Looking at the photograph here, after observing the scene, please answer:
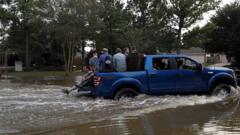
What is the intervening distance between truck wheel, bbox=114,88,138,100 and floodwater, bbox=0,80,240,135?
0.66 feet

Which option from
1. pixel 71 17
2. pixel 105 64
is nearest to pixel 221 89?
pixel 105 64

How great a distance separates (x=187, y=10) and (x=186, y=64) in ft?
91.3

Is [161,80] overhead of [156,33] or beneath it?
beneath

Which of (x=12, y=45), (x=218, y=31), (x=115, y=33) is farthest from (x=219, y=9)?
(x=12, y=45)

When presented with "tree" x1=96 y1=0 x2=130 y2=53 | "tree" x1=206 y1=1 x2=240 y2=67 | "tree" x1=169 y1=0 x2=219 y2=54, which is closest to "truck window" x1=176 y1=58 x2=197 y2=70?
"tree" x1=169 y1=0 x2=219 y2=54

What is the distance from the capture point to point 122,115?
1353cm

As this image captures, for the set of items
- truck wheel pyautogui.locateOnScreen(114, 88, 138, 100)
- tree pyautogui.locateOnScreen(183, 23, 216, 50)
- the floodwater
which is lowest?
the floodwater

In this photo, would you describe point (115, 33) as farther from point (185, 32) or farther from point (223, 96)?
point (223, 96)

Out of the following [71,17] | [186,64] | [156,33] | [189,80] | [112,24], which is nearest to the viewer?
[189,80]

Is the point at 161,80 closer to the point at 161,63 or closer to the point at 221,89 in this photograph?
the point at 161,63

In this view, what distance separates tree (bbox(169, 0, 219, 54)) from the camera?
4519 cm

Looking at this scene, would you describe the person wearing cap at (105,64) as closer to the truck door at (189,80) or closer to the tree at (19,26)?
the truck door at (189,80)

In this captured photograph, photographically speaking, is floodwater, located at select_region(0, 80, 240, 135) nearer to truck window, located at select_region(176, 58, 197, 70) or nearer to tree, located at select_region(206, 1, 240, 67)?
truck window, located at select_region(176, 58, 197, 70)

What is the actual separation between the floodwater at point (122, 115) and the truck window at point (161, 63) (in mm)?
1044
